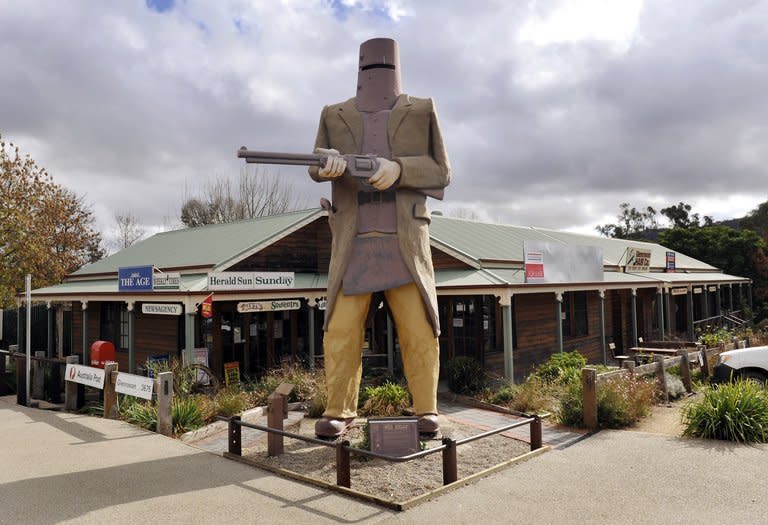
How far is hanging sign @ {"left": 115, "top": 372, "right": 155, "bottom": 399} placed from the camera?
327 inches

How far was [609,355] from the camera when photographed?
17844 mm

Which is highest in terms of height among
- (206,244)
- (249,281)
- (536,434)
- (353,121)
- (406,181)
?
(353,121)

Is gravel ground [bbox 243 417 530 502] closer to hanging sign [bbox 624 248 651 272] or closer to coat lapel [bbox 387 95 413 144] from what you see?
coat lapel [bbox 387 95 413 144]

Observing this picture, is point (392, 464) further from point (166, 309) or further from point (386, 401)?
point (166, 309)

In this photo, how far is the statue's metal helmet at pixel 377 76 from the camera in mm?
6512

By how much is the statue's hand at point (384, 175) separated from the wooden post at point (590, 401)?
389 cm

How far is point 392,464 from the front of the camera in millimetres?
6055

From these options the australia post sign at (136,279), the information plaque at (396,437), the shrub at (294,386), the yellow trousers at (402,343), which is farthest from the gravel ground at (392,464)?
the australia post sign at (136,279)

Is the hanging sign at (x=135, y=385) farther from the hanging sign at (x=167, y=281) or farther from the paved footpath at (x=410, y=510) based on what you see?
the hanging sign at (x=167, y=281)

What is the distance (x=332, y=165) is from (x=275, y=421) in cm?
306

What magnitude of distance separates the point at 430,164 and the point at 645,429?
4.83 meters

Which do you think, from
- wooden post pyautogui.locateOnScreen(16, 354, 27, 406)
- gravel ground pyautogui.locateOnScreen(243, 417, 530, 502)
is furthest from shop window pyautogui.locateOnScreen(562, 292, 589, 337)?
wooden post pyautogui.locateOnScreen(16, 354, 27, 406)

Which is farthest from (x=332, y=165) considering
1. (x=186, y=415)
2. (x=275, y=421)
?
(x=186, y=415)

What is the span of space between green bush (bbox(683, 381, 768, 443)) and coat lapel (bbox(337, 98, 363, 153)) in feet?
17.5
